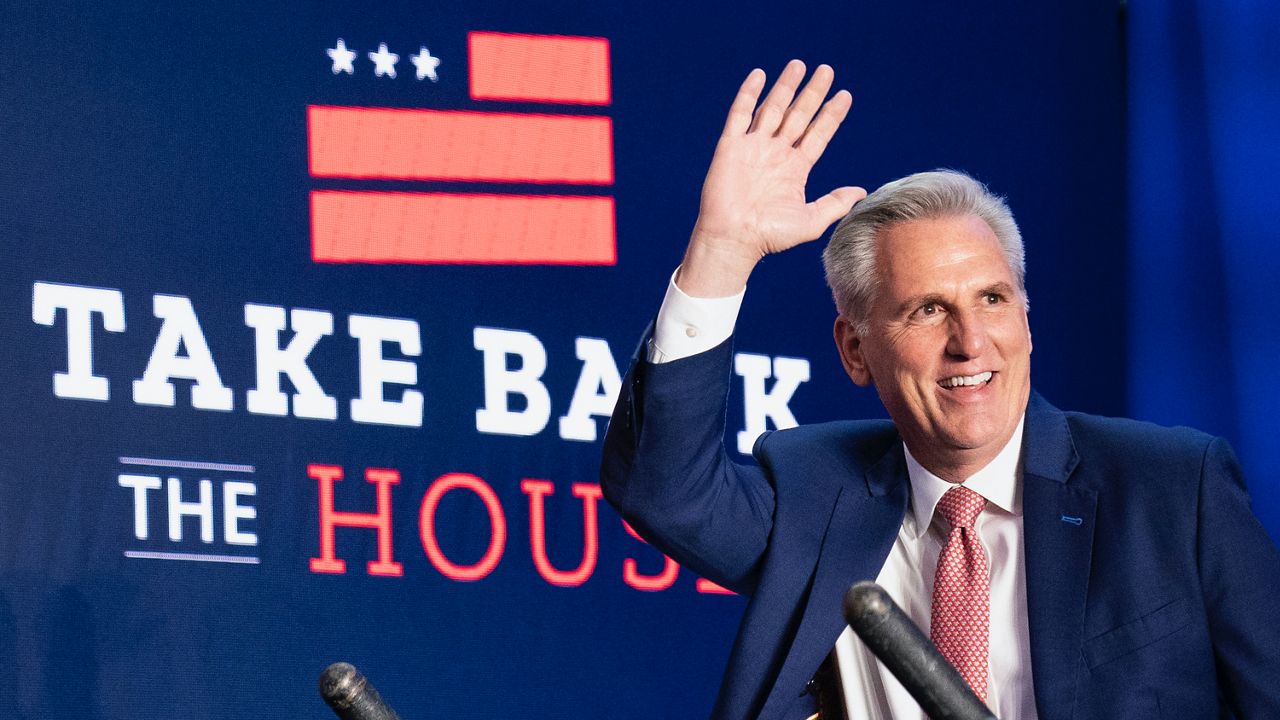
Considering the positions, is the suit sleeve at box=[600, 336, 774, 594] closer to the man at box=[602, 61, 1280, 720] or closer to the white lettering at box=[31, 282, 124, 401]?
the man at box=[602, 61, 1280, 720]

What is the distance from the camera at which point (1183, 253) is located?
3.56 meters

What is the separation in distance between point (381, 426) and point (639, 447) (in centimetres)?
151

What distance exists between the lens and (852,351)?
1.89 meters

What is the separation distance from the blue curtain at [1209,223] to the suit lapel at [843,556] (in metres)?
1.84

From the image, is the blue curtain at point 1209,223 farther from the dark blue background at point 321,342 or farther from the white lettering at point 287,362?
the white lettering at point 287,362

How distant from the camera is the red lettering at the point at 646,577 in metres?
3.28

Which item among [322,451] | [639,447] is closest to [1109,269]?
[322,451]

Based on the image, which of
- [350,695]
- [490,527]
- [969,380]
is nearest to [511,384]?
[490,527]

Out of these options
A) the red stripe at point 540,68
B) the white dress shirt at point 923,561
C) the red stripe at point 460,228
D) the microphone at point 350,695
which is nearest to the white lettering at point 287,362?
the red stripe at point 460,228

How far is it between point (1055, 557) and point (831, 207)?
42 cm

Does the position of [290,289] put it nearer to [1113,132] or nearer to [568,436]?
[568,436]

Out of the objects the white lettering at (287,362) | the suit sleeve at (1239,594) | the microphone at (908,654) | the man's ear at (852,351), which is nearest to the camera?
the microphone at (908,654)

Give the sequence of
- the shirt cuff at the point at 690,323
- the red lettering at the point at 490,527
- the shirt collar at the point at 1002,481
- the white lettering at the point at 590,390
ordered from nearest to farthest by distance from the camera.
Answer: the shirt cuff at the point at 690,323
the shirt collar at the point at 1002,481
the red lettering at the point at 490,527
the white lettering at the point at 590,390

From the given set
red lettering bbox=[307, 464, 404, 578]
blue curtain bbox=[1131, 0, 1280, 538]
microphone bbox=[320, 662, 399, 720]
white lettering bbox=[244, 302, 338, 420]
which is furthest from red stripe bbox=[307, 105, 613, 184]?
microphone bbox=[320, 662, 399, 720]
